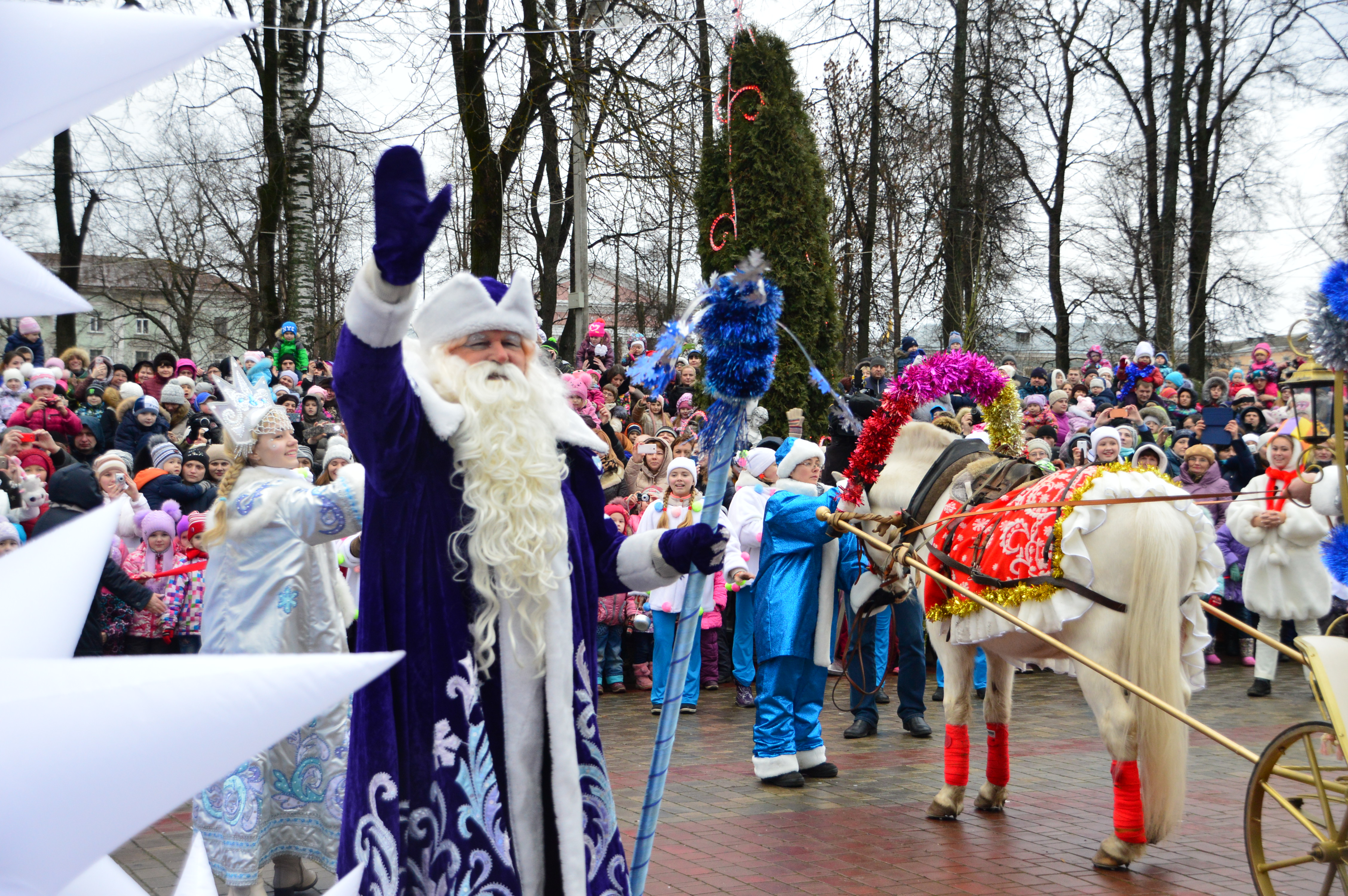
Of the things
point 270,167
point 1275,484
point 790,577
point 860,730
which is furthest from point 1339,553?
point 270,167

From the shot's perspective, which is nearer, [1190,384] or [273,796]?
[273,796]

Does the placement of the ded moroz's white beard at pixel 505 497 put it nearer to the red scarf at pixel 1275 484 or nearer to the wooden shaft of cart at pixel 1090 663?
the wooden shaft of cart at pixel 1090 663

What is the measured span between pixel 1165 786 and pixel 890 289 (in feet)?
67.6

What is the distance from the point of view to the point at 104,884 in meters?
0.90

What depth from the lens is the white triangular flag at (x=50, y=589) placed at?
833mm

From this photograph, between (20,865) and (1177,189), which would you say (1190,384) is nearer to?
(1177,189)

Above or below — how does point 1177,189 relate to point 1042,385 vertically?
above

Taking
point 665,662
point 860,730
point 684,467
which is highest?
point 684,467

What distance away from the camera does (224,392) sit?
501cm

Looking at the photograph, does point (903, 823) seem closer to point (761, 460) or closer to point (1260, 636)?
point (1260, 636)

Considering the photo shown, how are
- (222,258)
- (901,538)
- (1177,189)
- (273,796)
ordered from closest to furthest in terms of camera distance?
(273,796)
(901,538)
(1177,189)
(222,258)

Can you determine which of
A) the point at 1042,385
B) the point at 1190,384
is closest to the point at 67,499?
the point at 1042,385

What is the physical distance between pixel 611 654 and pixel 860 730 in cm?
254

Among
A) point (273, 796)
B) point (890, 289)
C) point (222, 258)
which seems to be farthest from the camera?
point (222, 258)
